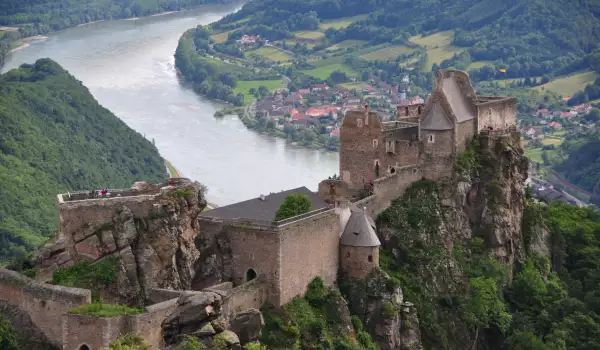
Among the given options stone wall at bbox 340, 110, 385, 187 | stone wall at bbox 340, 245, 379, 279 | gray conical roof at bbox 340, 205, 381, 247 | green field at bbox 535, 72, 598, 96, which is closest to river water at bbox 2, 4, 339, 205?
stone wall at bbox 340, 110, 385, 187

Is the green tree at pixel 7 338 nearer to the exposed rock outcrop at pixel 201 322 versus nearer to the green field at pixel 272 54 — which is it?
the exposed rock outcrop at pixel 201 322

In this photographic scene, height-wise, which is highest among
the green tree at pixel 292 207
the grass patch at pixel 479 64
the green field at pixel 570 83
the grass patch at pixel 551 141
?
the green tree at pixel 292 207

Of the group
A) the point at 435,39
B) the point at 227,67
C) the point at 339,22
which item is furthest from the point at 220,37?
the point at 435,39

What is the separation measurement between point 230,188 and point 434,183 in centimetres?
4205

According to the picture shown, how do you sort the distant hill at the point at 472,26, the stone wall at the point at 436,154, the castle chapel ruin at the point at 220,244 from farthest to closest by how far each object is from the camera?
1. the distant hill at the point at 472,26
2. the stone wall at the point at 436,154
3. the castle chapel ruin at the point at 220,244

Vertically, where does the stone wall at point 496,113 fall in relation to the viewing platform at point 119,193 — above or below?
below

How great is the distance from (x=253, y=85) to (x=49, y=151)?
64794 mm

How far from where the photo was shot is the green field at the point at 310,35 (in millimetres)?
176500

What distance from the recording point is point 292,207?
49344 millimetres

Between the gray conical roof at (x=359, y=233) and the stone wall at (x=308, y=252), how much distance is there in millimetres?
387

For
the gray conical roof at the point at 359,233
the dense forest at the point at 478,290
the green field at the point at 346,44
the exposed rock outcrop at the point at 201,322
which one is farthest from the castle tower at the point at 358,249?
the green field at the point at 346,44

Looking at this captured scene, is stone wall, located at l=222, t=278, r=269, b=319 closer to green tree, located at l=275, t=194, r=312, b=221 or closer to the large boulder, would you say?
the large boulder

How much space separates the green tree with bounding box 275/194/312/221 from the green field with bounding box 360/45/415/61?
385 feet

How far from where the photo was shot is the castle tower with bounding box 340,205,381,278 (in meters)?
49.6
